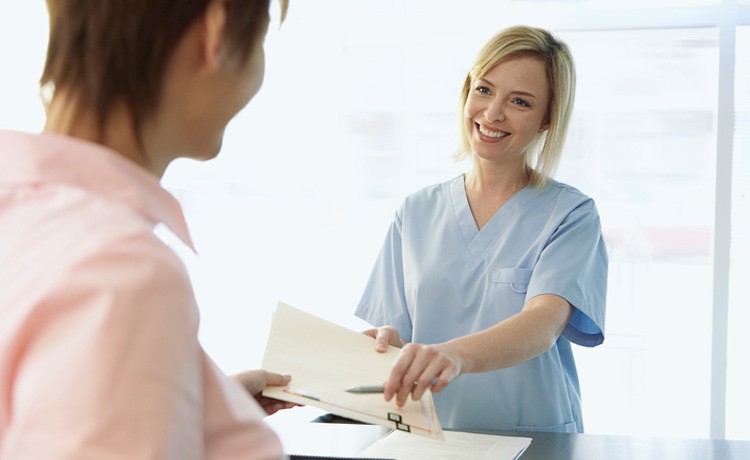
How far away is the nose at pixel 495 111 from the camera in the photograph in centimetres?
196

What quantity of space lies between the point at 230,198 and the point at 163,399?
3041 mm

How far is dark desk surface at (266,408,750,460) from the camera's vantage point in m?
1.52

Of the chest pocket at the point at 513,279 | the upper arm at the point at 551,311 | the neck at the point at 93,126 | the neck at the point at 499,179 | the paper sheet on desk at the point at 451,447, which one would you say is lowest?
the paper sheet on desk at the point at 451,447

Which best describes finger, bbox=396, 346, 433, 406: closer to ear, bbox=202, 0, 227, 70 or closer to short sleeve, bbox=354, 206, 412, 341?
short sleeve, bbox=354, 206, 412, 341

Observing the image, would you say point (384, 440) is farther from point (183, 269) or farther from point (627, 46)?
point (627, 46)

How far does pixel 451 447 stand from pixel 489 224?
0.62 metres

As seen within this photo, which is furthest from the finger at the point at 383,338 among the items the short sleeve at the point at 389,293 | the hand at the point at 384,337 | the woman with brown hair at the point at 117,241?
the woman with brown hair at the point at 117,241

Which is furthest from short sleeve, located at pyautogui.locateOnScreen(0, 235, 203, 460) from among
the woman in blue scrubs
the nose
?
the nose

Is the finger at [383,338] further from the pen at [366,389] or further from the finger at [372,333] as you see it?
the pen at [366,389]

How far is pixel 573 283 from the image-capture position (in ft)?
6.00

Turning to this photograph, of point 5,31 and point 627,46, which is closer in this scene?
point 627,46

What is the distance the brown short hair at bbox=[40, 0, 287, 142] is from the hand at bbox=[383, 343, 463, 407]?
2.62ft

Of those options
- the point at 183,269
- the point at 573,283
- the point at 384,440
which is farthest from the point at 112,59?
the point at 573,283

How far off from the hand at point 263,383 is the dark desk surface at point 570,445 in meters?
0.12
